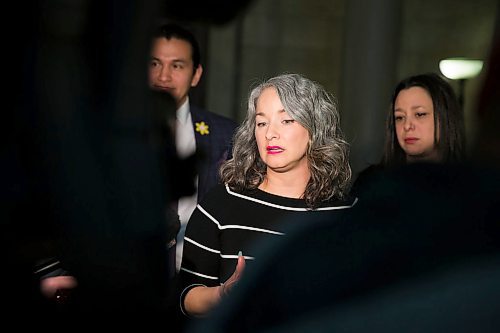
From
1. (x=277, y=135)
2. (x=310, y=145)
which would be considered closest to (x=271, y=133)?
(x=277, y=135)

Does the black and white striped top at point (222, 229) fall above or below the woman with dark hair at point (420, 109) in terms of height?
below

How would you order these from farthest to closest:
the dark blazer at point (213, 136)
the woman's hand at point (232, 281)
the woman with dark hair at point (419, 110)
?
the dark blazer at point (213, 136)
the woman with dark hair at point (419, 110)
the woman's hand at point (232, 281)

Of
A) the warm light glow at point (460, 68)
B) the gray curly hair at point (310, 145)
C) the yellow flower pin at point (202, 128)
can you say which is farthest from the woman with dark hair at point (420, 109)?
the yellow flower pin at point (202, 128)

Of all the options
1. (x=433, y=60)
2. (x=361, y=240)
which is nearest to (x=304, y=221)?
(x=361, y=240)

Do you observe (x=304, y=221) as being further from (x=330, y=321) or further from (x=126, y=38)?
(x=126, y=38)

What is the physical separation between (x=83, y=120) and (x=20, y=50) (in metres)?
0.09

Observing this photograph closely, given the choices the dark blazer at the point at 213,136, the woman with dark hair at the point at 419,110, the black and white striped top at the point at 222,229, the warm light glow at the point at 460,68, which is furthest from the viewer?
the warm light glow at the point at 460,68

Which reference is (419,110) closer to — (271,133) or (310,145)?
(310,145)

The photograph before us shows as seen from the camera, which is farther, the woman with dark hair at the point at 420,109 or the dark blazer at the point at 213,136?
the dark blazer at the point at 213,136

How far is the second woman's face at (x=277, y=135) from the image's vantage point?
174 cm

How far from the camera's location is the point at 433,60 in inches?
362

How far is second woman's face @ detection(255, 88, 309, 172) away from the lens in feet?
5.70

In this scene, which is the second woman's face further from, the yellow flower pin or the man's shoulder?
the man's shoulder

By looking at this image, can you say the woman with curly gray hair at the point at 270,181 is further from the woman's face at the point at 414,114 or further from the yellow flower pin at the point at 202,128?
the yellow flower pin at the point at 202,128
